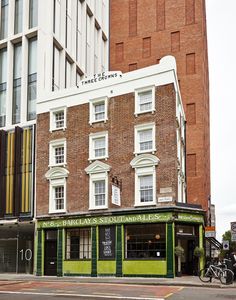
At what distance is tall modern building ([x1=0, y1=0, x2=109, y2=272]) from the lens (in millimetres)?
34781

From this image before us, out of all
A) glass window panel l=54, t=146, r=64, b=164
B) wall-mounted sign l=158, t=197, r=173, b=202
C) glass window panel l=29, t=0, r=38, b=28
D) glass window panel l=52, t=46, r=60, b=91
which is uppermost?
glass window panel l=29, t=0, r=38, b=28

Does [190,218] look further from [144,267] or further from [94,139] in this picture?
[94,139]

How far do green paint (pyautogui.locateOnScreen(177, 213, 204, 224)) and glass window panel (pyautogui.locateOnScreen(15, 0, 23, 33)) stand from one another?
1995 cm

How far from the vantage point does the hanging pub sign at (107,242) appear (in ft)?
97.2

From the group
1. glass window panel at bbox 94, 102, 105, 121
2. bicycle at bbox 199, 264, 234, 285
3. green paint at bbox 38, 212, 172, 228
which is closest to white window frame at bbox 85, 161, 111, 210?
green paint at bbox 38, 212, 172, 228

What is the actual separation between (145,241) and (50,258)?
698 cm

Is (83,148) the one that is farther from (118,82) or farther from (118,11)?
(118,11)

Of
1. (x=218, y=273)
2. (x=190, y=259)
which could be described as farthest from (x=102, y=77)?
(x=218, y=273)

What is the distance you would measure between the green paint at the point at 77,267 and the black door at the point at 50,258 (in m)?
0.98

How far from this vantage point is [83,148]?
32281 millimetres

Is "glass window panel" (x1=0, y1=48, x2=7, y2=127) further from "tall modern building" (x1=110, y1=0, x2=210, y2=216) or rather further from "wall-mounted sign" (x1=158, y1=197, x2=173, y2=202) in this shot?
"wall-mounted sign" (x1=158, y1=197, x2=173, y2=202)

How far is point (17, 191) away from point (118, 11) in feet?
83.2

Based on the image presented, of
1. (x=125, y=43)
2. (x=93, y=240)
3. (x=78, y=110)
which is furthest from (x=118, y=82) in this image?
(x=125, y=43)

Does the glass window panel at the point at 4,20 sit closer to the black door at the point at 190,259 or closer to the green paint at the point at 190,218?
the green paint at the point at 190,218
